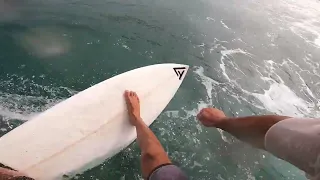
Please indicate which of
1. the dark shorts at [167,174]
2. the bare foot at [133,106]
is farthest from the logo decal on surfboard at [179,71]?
the dark shorts at [167,174]

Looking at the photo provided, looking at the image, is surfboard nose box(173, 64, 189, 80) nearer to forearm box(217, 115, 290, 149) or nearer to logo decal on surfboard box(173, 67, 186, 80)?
logo decal on surfboard box(173, 67, 186, 80)

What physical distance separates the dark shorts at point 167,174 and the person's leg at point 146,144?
0.07 m

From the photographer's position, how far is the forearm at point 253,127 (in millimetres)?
2358

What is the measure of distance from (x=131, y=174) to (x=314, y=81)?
3672 millimetres

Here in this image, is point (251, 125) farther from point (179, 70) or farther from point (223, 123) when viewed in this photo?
point (179, 70)

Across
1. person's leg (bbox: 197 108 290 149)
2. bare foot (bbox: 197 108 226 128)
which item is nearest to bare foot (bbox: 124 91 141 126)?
bare foot (bbox: 197 108 226 128)

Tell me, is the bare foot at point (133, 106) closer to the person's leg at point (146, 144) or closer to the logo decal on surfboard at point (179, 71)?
the person's leg at point (146, 144)

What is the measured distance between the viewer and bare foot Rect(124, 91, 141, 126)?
3.13 m

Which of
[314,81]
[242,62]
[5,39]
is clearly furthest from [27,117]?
[314,81]

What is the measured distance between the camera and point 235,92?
14.9ft

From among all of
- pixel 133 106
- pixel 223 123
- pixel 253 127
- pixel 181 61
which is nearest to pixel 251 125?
pixel 253 127

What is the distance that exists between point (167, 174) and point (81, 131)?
115cm

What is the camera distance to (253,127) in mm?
2465

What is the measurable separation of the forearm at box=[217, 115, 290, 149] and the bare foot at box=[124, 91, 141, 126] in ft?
2.92
